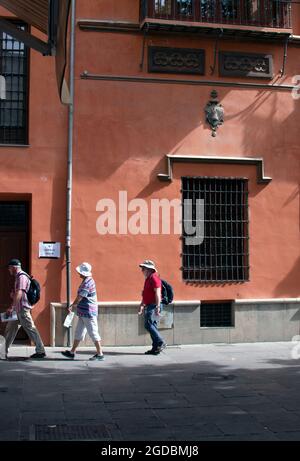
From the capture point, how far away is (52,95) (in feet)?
38.5

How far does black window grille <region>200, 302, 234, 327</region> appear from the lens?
40.4 ft

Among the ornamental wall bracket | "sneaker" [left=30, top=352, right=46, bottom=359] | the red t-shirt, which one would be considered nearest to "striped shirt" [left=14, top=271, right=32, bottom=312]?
"sneaker" [left=30, top=352, right=46, bottom=359]

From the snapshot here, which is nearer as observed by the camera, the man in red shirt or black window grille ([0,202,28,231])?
the man in red shirt

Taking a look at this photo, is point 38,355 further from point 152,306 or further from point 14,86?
point 14,86

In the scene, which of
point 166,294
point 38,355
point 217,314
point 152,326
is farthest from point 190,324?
point 38,355

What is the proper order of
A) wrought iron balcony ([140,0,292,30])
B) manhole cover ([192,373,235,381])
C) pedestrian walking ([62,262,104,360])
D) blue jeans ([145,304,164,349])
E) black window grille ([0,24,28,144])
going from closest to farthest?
1. manhole cover ([192,373,235,381])
2. pedestrian walking ([62,262,104,360])
3. blue jeans ([145,304,164,349])
4. black window grille ([0,24,28,144])
5. wrought iron balcony ([140,0,292,30])

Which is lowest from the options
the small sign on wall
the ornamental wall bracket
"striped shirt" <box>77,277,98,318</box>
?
"striped shirt" <box>77,277,98,318</box>

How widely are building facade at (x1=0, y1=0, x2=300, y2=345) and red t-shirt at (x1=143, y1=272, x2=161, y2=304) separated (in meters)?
1.14

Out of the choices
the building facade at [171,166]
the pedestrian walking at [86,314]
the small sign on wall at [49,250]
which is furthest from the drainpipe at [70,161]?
the pedestrian walking at [86,314]

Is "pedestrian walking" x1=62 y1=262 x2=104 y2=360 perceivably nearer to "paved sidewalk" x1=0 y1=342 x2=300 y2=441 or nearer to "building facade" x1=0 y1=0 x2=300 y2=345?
"paved sidewalk" x1=0 y1=342 x2=300 y2=441

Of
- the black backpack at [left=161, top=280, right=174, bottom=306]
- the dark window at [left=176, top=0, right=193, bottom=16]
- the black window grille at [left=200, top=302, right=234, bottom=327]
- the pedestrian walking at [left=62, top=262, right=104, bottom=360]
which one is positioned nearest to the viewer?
the pedestrian walking at [left=62, top=262, right=104, bottom=360]
